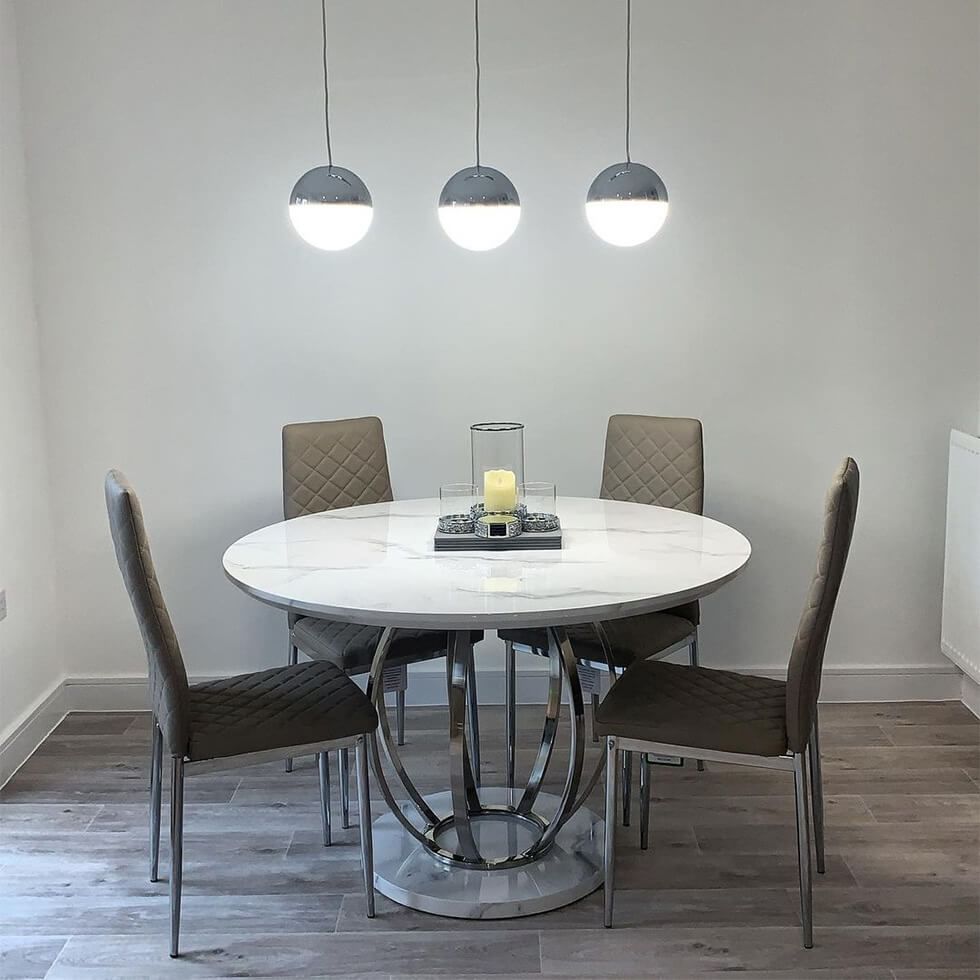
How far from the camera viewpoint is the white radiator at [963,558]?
12.3 feet

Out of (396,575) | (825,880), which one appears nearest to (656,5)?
(396,575)

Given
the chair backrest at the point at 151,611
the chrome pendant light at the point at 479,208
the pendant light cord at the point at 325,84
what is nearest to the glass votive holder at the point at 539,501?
the chrome pendant light at the point at 479,208

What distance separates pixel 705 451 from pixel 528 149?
1147 millimetres

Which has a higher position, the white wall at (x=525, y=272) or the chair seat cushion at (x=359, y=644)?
the white wall at (x=525, y=272)

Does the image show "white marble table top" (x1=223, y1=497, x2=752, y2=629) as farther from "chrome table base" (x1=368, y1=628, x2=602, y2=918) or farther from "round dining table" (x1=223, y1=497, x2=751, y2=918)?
"chrome table base" (x1=368, y1=628, x2=602, y2=918)

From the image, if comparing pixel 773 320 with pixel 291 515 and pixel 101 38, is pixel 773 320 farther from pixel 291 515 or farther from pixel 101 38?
pixel 101 38

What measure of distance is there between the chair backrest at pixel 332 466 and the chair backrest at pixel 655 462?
0.71 meters

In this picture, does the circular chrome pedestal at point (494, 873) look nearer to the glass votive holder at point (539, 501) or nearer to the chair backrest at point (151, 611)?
the chair backrest at point (151, 611)

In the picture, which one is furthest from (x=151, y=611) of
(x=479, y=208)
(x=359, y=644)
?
(x=479, y=208)

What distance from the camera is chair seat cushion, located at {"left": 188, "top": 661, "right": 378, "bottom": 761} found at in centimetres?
259

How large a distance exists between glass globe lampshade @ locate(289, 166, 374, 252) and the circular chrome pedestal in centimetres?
151

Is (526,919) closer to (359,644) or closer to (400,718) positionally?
(359,644)

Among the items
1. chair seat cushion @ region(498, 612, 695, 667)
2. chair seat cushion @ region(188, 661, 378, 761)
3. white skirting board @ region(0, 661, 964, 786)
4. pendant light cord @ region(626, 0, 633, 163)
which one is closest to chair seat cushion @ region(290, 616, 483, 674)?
chair seat cushion @ region(498, 612, 695, 667)

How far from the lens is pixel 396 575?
265cm
